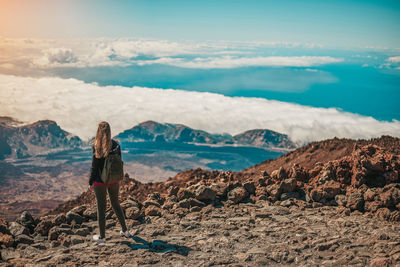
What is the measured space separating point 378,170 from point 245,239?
566 cm

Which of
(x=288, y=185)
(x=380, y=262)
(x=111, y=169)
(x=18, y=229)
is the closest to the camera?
(x=380, y=262)

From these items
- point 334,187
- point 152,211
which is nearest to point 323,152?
point 334,187

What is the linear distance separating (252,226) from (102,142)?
5.05 meters

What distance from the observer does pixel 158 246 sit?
7.98 metres

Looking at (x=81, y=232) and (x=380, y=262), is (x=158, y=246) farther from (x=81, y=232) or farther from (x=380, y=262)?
(x=380, y=262)

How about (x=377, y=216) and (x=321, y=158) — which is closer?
(x=377, y=216)

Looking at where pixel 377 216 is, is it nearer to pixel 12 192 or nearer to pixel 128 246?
pixel 128 246

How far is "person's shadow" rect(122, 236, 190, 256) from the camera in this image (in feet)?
25.3

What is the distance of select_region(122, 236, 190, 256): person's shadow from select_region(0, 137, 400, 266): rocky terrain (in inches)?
1.0

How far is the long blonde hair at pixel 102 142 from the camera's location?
7.17 m

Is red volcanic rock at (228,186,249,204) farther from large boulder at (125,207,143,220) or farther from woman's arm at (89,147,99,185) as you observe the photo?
woman's arm at (89,147,99,185)

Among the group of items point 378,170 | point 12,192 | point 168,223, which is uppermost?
point 378,170

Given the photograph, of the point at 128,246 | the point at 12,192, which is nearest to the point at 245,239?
the point at 128,246

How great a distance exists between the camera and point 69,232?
9.04m
